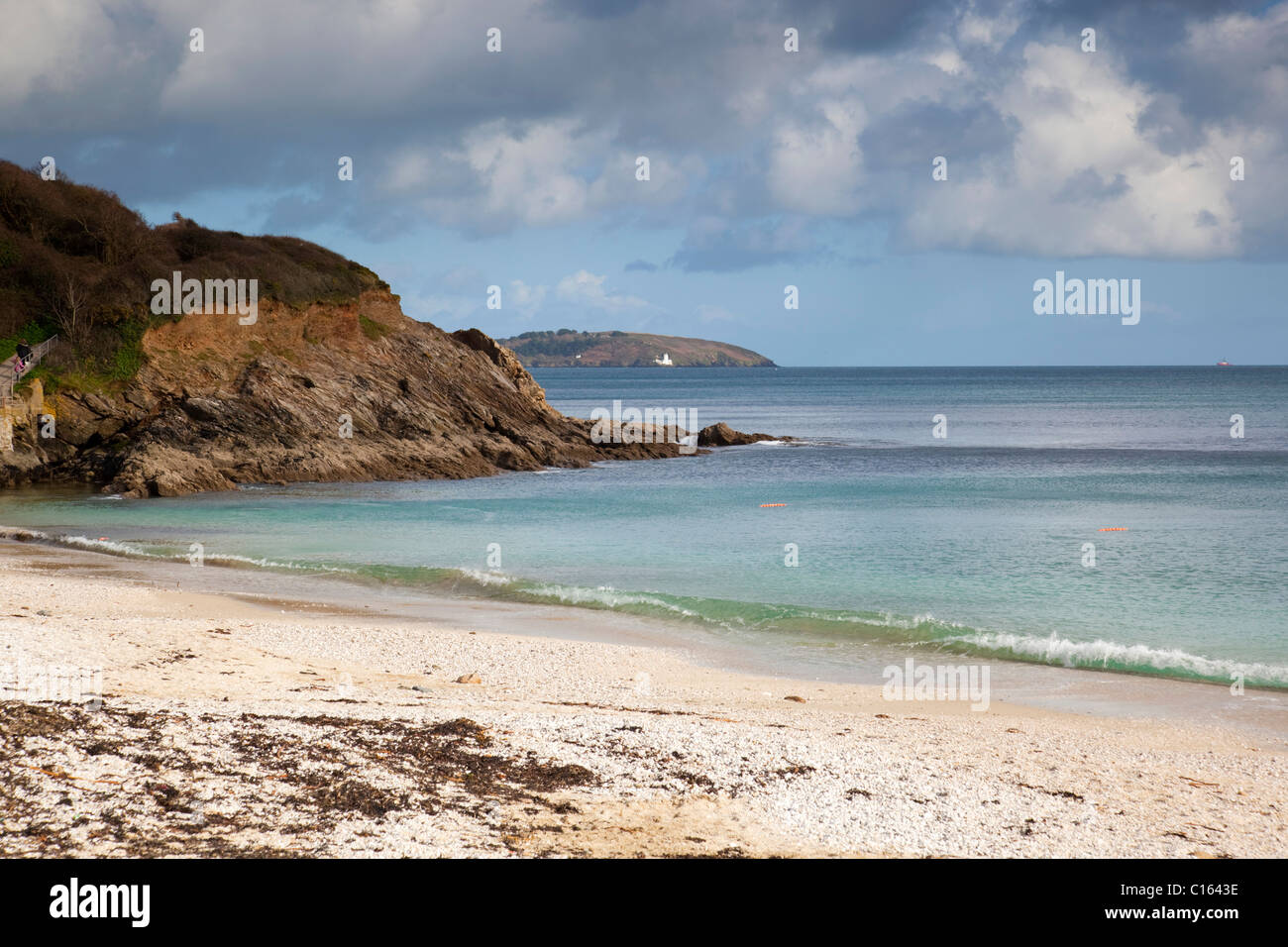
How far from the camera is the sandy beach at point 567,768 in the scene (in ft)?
21.4

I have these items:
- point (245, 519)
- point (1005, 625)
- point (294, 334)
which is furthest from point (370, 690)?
point (294, 334)

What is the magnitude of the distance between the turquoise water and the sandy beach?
13.9 feet

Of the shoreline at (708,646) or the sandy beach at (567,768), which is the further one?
the shoreline at (708,646)

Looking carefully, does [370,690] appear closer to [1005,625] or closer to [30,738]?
[30,738]

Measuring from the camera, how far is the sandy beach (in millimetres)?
6512

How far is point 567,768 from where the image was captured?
8.04 m

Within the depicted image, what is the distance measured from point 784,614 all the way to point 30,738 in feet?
39.5

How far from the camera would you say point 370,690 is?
11133 mm

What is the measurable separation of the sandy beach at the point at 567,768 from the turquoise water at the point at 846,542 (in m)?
4.23

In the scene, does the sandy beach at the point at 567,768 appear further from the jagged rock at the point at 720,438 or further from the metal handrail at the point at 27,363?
the jagged rock at the point at 720,438

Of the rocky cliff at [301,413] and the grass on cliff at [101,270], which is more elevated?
the grass on cliff at [101,270]

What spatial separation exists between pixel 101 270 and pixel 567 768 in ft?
132

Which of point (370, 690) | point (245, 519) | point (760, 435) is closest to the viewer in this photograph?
point (370, 690)

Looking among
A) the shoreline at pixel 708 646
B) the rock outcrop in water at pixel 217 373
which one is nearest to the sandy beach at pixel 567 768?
the shoreline at pixel 708 646
